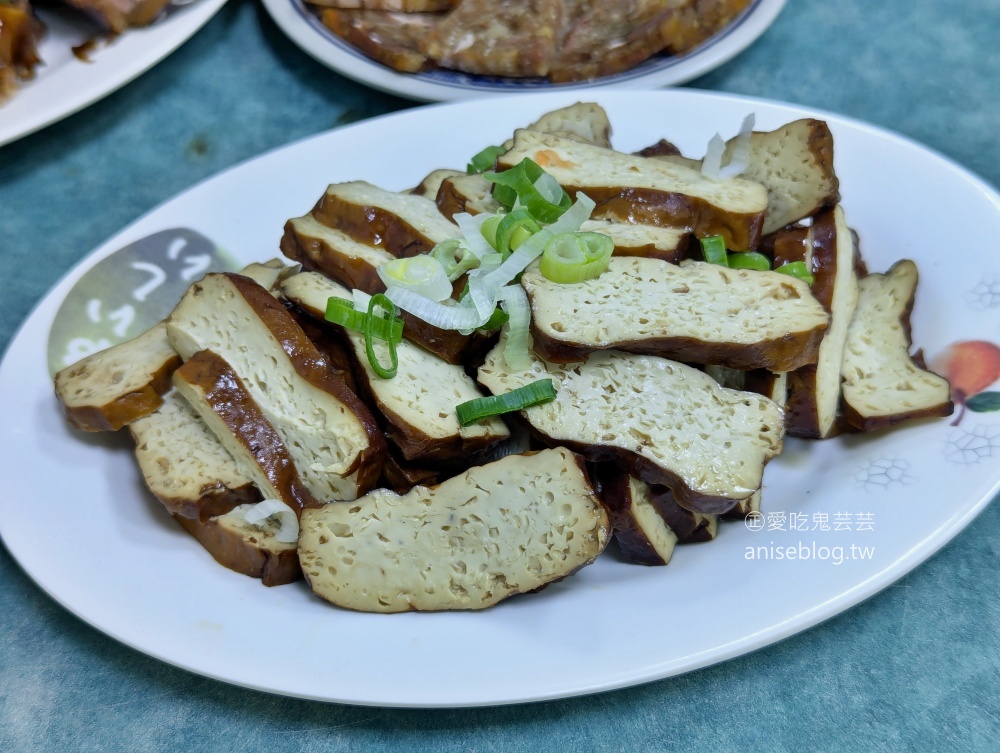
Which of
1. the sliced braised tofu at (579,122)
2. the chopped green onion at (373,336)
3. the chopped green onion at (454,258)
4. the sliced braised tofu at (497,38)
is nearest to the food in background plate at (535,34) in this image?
the sliced braised tofu at (497,38)

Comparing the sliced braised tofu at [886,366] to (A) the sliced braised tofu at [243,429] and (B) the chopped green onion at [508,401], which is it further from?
(A) the sliced braised tofu at [243,429]

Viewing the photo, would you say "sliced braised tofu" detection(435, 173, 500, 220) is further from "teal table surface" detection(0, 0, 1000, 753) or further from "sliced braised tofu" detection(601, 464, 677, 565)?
"teal table surface" detection(0, 0, 1000, 753)

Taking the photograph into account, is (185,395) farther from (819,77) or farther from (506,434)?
(819,77)

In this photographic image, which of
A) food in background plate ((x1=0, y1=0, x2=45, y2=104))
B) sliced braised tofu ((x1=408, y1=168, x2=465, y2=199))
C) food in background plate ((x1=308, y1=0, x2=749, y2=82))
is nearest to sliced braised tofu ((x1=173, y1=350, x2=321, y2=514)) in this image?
sliced braised tofu ((x1=408, y1=168, x2=465, y2=199))

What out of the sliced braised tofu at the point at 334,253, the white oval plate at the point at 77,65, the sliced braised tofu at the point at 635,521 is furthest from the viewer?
the white oval plate at the point at 77,65

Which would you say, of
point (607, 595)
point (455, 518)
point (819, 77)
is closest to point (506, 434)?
point (455, 518)

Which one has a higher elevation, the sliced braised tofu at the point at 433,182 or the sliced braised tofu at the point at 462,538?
the sliced braised tofu at the point at 433,182
